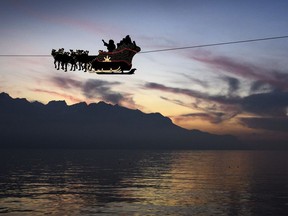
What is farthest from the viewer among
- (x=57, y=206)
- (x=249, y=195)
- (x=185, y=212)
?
(x=249, y=195)

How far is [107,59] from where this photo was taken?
38.3 m

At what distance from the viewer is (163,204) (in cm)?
6469

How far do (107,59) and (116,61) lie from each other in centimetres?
88

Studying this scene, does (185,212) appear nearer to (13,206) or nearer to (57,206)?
(57,206)

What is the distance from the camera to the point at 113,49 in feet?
128

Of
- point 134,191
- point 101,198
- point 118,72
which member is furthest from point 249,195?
point 118,72

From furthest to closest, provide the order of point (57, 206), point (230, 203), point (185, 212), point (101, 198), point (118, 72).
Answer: point (101, 198) < point (230, 203) < point (57, 206) < point (185, 212) < point (118, 72)

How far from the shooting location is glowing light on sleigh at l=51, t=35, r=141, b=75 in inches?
1495

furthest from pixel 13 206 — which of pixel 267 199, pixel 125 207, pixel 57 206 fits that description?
pixel 267 199

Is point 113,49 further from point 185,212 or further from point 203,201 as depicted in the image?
point 203,201

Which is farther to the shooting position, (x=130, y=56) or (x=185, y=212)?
(x=185, y=212)

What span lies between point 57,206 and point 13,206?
19.5ft

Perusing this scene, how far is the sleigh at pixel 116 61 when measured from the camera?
3791 centimetres

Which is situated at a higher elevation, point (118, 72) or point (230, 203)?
point (118, 72)
